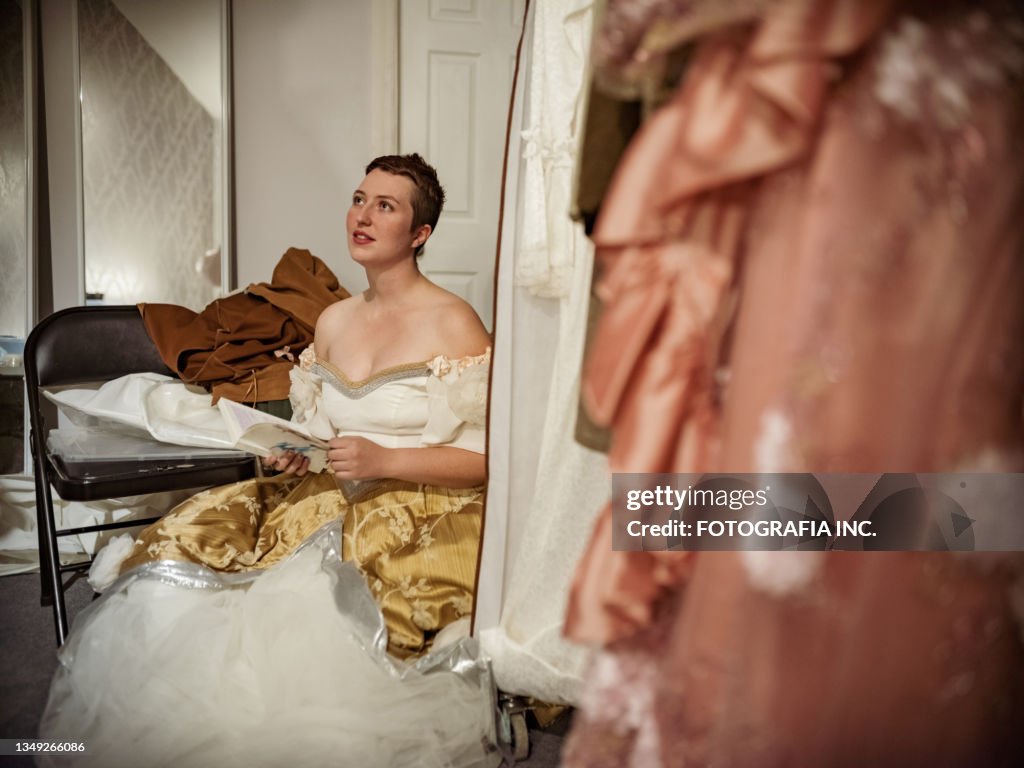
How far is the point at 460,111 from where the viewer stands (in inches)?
109

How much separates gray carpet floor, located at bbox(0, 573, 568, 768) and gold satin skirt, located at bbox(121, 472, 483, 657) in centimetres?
31

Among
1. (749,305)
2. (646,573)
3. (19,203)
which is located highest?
(19,203)

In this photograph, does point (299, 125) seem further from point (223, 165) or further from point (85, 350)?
point (85, 350)

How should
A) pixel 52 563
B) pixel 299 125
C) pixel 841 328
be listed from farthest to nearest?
pixel 299 125, pixel 52 563, pixel 841 328

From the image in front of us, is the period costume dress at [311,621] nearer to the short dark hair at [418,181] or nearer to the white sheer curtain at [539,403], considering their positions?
the white sheer curtain at [539,403]

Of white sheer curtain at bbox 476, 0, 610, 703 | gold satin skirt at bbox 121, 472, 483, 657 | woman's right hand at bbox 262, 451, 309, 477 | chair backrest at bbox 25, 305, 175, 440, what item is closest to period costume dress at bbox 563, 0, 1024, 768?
white sheer curtain at bbox 476, 0, 610, 703

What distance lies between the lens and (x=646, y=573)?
30.6 inches

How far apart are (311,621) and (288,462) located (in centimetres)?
42

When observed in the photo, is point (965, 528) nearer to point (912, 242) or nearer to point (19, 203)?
point (912, 242)

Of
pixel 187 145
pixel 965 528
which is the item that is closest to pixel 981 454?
pixel 965 528

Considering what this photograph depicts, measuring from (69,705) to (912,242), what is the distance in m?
1.53

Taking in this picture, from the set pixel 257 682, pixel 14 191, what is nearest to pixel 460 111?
pixel 14 191

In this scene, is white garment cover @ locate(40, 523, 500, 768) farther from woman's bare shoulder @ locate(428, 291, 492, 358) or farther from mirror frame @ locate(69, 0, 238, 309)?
mirror frame @ locate(69, 0, 238, 309)

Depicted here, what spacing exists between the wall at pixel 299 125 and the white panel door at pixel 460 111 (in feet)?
0.57
